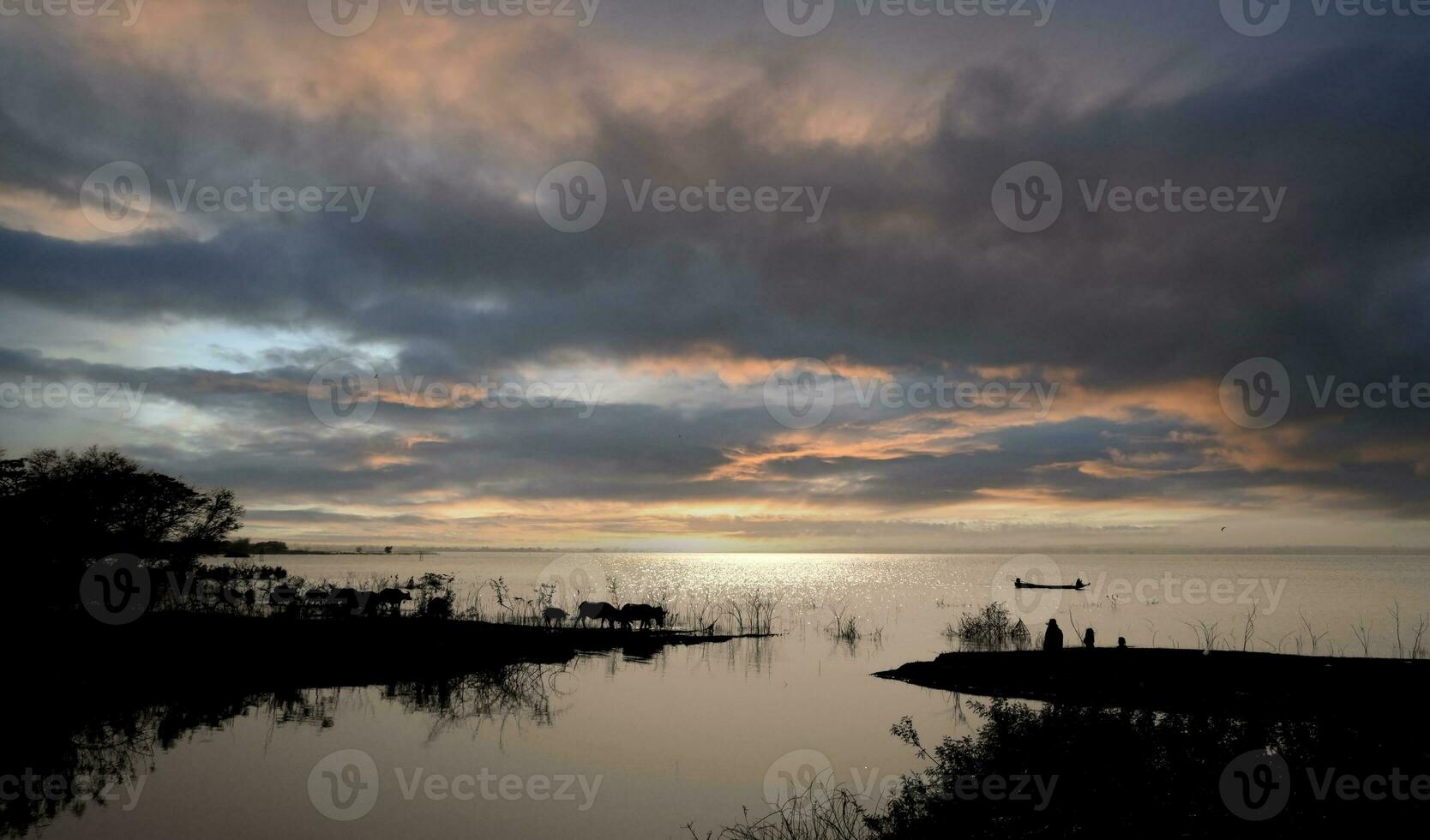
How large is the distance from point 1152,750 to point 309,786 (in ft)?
62.7

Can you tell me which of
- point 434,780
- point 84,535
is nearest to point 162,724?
point 434,780

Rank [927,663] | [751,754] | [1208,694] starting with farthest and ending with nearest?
[927,663] → [1208,694] → [751,754]

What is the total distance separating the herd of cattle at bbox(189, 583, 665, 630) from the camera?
4516 cm

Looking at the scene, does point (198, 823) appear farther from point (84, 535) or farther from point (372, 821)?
point (84, 535)

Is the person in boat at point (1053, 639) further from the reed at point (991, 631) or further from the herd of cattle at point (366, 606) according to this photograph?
the herd of cattle at point (366, 606)

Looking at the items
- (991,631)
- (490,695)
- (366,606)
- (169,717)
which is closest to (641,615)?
(366,606)

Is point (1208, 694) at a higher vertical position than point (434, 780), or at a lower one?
higher

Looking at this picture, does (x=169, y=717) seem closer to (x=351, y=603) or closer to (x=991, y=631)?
(x=351, y=603)

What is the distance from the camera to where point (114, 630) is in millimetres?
31750

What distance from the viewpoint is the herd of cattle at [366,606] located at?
45.2 metres

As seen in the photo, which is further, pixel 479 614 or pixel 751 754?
pixel 479 614

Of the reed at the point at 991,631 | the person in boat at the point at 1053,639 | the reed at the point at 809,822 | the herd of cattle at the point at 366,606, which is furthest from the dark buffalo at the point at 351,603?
the reed at the point at 991,631

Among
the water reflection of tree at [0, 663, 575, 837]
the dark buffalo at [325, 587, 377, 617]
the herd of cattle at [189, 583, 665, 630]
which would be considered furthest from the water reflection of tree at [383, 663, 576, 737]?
the dark buffalo at [325, 587, 377, 617]

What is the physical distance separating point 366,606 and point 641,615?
17372 mm
